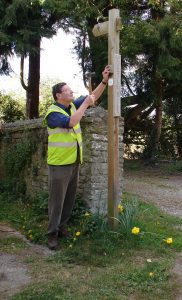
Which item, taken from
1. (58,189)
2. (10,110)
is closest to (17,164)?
(58,189)

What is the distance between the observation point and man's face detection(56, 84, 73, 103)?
5055 mm

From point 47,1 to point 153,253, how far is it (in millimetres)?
8465

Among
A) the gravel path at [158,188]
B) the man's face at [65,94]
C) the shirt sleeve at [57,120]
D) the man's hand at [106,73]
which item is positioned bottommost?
the gravel path at [158,188]

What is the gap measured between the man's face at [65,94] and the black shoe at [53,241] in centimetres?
168

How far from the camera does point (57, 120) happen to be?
16.1 feet

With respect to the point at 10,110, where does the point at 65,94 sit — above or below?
below

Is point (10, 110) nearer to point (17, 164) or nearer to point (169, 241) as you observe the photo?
point (17, 164)

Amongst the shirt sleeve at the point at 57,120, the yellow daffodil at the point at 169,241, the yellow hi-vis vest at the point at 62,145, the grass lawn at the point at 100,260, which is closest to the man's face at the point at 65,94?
the yellow hi-vis vest at the point at 62,145

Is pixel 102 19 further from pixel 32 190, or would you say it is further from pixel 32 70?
pixel 32 190

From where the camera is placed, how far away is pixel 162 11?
12.9 meters

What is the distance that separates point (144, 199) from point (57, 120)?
13.3 ft

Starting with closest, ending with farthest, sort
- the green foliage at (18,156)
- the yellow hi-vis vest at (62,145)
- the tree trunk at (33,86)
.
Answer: the yellow hi-vis vest at (62,145) → the green foliage at (18,156) → the tree trunk at (33,86)

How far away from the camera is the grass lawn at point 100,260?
12.7 ft

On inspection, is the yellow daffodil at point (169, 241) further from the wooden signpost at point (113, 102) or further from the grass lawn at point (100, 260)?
the wooden signpost at point (113, 102)
